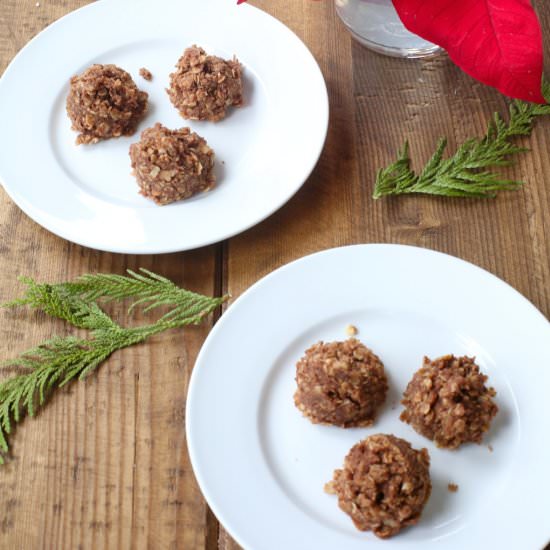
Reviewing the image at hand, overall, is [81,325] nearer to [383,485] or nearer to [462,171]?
[383,485]

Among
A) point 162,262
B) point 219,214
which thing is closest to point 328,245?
point 219,214

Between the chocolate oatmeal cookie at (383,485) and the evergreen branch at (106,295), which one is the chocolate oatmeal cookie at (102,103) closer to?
the evergreen branch at (106,295)

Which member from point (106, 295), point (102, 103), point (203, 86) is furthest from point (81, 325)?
point (203, 86)

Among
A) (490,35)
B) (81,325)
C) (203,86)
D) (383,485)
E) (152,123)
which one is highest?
(490,35)

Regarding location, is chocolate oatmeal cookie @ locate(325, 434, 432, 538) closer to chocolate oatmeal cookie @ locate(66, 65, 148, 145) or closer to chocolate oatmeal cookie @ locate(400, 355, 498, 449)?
chocolate oatmeal cookie @ locate(400, 355, 498, 449)

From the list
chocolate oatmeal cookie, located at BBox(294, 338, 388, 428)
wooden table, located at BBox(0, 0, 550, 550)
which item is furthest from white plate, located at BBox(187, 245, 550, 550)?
wooden table, located at BBox(0, 0, 550, 550)

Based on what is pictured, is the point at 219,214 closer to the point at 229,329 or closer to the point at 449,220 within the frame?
the point at 229,329

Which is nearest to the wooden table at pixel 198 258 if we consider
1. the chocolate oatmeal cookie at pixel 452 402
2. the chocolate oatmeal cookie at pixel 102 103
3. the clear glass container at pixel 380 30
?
the clear glass container at pixel 380 30
